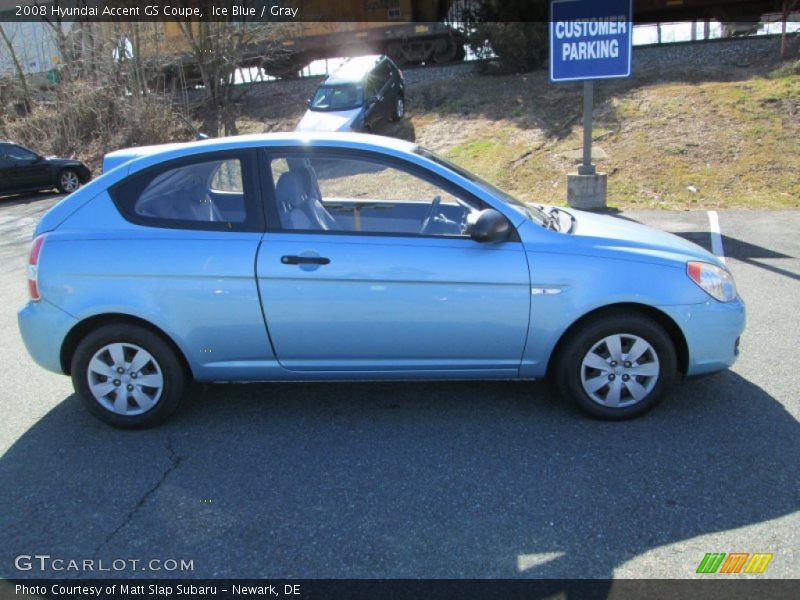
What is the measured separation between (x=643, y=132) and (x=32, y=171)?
13517 millimetres

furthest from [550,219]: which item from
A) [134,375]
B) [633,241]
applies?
[134,375]

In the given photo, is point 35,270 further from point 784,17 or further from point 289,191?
point 784,17

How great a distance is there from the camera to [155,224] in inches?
156

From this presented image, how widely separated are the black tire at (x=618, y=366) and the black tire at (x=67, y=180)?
15598 millimetres

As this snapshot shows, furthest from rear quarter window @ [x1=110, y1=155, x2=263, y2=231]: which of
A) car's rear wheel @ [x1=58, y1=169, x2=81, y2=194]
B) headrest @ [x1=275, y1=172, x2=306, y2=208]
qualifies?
car's rear wheel @ [x1=58, y1=169, x2=81, y2=194]

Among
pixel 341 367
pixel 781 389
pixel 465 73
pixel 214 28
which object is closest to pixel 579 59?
pixel 781 389

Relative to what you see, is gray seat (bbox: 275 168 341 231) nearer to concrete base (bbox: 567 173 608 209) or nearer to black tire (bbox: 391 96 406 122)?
concrete base (bbox: 567 173 608 209)

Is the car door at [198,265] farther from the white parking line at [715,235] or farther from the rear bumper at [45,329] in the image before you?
the white parking line at [715,235]

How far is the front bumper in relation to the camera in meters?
3.87

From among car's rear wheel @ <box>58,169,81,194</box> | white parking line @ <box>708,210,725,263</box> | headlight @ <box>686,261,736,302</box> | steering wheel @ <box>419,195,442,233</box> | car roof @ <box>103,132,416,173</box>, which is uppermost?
car roof @ <box>103,132,416,173</box>

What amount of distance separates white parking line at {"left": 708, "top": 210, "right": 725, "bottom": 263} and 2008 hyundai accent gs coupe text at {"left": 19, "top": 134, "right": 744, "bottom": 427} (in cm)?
382

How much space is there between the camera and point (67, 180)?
54.3ft

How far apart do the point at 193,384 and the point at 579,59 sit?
7749mm

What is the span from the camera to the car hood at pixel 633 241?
12.9 ft
